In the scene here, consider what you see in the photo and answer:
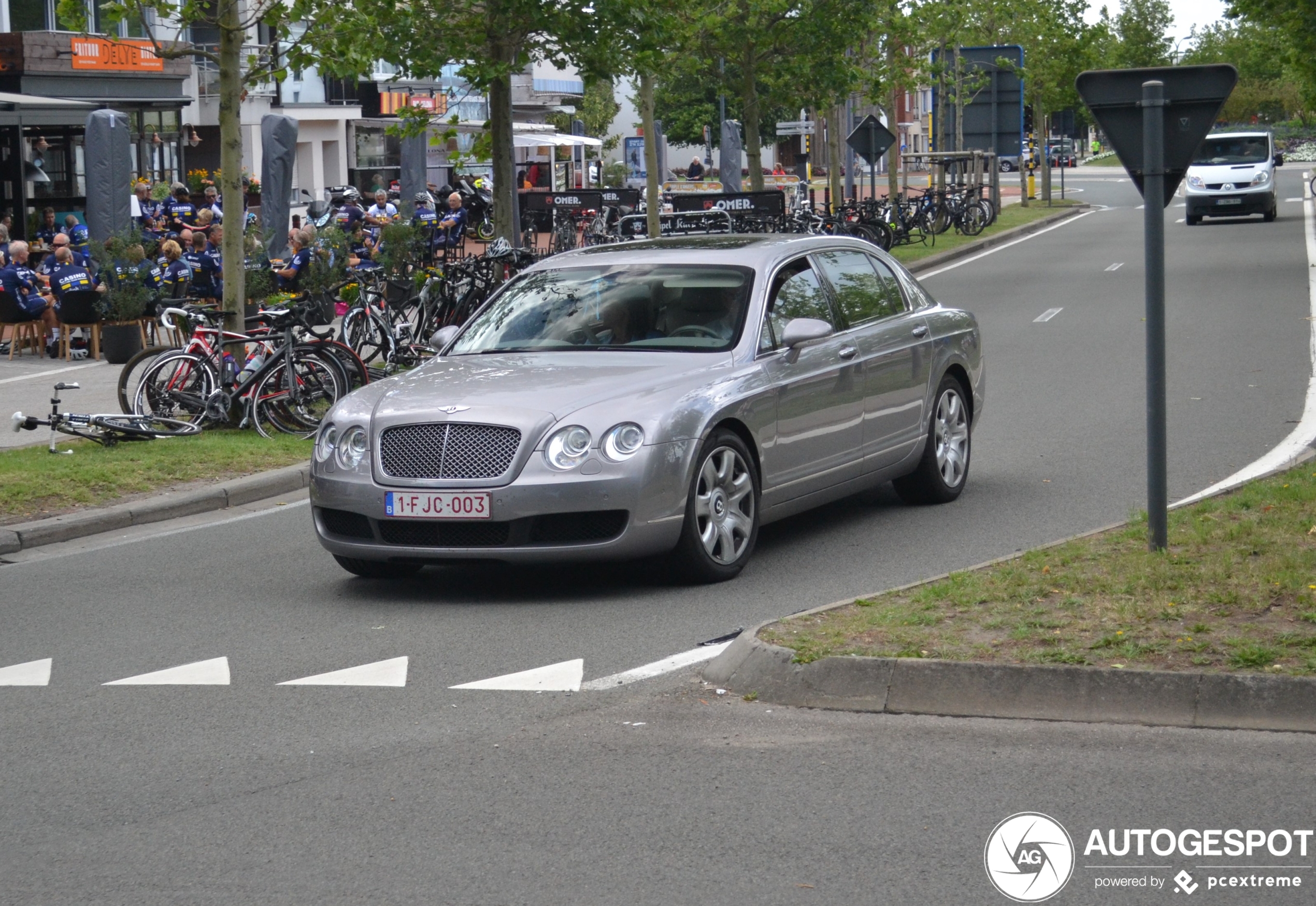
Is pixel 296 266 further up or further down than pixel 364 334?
further up

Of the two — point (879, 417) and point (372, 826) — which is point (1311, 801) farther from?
point (879, 417)

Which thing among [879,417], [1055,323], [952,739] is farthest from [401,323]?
[952,739]

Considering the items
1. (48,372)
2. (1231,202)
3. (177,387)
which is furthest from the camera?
(1231,202)

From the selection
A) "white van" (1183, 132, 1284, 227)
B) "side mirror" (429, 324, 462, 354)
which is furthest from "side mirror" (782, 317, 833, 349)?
"white van" (1183, 132, 1284, 227)

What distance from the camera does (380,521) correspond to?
8.30m

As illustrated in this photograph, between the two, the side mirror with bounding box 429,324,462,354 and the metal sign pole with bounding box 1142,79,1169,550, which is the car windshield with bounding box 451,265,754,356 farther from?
the metal sign pole with bounding box 1142,79,1169,550

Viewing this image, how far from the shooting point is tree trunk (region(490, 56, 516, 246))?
2117cm

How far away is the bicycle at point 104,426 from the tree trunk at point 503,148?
7.76 metres

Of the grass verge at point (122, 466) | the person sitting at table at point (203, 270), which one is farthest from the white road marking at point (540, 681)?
the person sitting at table at point (203, 270)

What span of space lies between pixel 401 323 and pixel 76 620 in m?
10.6

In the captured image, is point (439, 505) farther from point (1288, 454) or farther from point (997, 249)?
point (997, 249)

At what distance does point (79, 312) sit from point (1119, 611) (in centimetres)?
1528

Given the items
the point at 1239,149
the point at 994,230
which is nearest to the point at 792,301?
the point at 994,230

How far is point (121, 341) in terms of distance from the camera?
1933 centimetres
